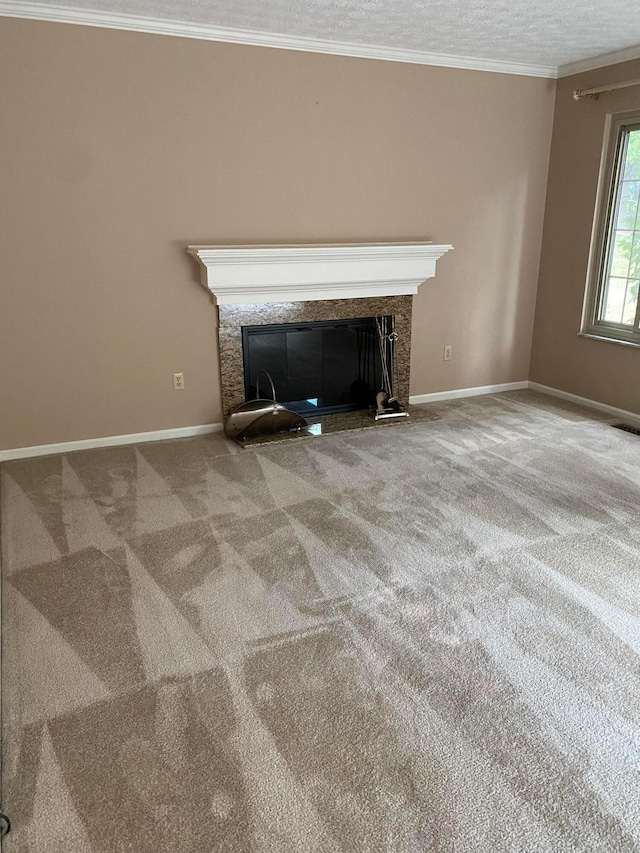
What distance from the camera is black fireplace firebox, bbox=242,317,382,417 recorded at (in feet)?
13.9

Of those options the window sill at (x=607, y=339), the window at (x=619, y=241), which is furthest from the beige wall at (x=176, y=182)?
the window sill at (x=607, y=339)

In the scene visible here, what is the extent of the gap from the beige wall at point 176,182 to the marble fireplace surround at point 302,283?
142 mm

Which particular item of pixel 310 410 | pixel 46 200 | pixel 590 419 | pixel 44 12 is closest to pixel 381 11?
pixel 44 12

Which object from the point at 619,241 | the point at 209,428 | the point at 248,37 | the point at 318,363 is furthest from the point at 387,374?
the point at 248,37

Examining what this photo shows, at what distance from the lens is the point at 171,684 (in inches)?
77.0

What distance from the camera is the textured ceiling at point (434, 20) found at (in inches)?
127

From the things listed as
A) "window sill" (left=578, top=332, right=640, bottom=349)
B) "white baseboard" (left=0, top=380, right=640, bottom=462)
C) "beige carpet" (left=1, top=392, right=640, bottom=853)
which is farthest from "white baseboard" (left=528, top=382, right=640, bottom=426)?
A: "beige carpet" (left=1, top=392, right=640, bottom=853)

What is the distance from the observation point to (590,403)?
4793 mm

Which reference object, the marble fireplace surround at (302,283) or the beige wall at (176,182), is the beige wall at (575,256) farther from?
the marble fireplace surround at (302,283)

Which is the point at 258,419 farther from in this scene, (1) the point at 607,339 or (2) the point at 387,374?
(1) the point at 607,339

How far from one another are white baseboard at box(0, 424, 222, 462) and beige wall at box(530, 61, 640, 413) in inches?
107

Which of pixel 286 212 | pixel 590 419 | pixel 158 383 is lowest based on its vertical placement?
pixel 590 419

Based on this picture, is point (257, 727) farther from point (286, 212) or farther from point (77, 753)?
point (286, 212)

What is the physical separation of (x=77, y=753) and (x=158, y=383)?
8.57ft
